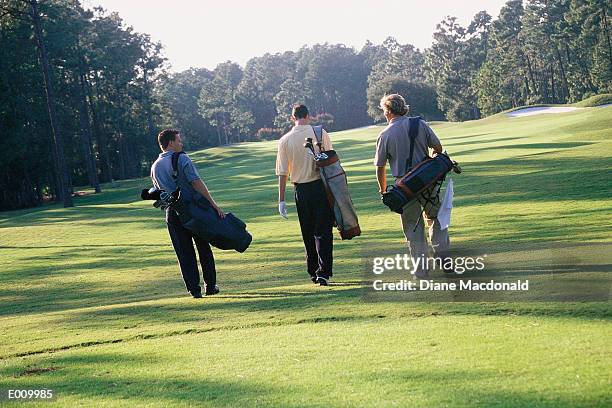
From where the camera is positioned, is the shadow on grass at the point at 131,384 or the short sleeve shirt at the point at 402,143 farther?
the short sleeve shirt at the point at 402,143

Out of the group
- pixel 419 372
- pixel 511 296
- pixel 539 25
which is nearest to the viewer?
pixel 419 372

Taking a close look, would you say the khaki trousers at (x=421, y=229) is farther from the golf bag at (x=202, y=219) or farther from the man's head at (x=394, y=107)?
the golf bag at (x=202, y=219)

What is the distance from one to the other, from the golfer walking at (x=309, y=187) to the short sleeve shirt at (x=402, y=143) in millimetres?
1054

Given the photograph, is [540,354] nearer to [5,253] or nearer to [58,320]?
[58,320]

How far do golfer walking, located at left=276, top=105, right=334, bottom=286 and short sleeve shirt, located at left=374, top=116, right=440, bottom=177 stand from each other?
105cm

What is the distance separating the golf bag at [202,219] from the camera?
1010cm

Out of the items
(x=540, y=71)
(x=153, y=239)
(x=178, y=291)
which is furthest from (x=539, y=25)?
(x=178, y=291)

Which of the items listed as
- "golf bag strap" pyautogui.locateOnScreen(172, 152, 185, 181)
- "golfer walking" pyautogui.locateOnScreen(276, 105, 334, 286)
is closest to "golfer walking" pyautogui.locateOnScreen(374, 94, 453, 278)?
"golfer walking" pyautogui.locateOnScreen(276, 105, 334, 286)

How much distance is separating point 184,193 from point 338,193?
1.84 metres

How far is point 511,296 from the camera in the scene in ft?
25.5

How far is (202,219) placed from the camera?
10.1m

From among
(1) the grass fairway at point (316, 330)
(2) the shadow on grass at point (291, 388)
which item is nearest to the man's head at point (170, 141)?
(1) the grass fairway at point (316, 330)

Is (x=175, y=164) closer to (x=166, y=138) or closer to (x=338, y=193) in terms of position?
(x=166, y=138)

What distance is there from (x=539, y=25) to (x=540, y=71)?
8.03m
